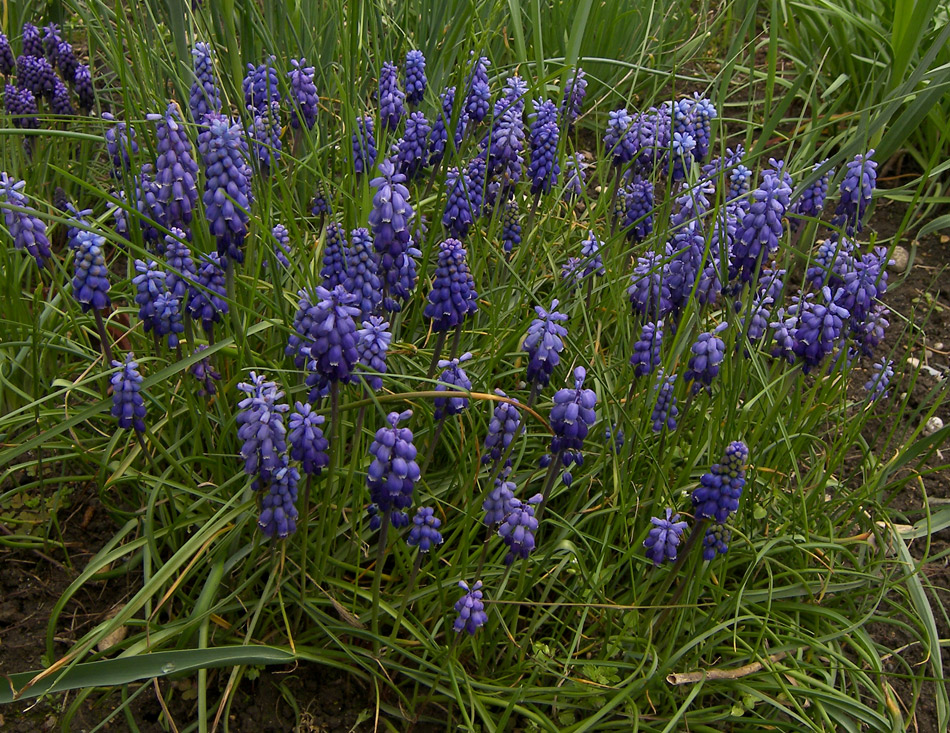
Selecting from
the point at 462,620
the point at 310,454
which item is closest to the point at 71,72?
the point at 310,454

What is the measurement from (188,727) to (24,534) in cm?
111

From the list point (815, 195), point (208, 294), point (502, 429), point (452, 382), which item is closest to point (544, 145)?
point (815, 195)

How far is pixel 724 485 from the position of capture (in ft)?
9.20

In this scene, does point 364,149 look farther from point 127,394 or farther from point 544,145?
point 127,394

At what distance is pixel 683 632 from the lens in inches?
136

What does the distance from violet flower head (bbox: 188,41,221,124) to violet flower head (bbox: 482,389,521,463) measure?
1.44m

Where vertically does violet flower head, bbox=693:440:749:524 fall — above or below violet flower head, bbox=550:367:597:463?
below

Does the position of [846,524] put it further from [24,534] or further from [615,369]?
[24,534]

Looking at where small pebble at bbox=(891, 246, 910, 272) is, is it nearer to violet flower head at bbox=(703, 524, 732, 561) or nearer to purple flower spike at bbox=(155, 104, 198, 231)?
violet flower head at bbox=(703, 524, 732, 561)

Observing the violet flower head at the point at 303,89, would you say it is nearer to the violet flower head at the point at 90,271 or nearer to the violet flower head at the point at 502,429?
the violet flower head at the point at 90,271

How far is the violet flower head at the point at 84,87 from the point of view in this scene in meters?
4.40

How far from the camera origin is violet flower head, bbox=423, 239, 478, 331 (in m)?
2.97

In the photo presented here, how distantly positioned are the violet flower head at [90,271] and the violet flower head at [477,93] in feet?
5.97

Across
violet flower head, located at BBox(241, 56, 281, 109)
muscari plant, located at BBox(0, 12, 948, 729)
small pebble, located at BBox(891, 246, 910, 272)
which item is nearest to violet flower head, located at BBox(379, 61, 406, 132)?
Answer: muscari plant, located at BBox(0, 12, 948, 729)
